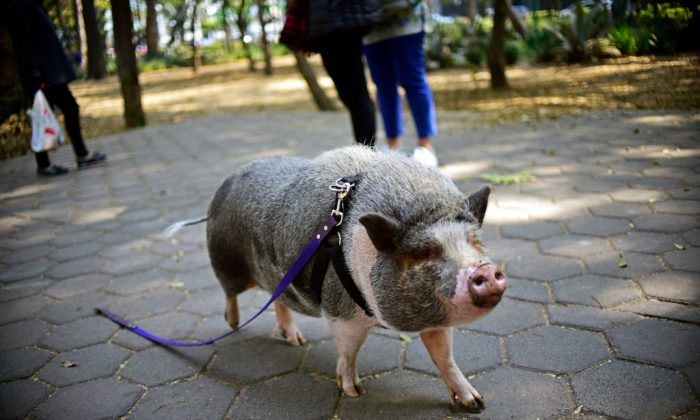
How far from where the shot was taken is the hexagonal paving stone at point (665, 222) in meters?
3.52

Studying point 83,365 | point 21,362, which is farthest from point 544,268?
point 21,362

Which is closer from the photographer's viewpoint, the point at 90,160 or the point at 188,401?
the point at 188,401

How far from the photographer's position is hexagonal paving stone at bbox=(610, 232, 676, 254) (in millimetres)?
3279

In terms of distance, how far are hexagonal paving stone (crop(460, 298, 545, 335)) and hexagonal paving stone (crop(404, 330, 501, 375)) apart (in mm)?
78

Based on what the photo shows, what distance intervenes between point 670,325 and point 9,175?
7.89 m

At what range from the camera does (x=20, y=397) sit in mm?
2482

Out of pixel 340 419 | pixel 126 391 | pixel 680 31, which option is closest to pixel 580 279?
pixel 340 419

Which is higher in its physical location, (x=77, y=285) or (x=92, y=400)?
(x=77, y=285)

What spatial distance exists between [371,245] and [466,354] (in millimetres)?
1043

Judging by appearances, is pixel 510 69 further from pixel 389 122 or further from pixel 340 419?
pixel 340 419

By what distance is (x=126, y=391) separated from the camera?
8.14 ft

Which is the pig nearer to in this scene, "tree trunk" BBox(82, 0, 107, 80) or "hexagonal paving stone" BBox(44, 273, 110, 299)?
"hexagonal paving stone" BBox(44, 273, 110, 299)

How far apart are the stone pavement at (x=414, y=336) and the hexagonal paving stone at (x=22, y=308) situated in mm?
17

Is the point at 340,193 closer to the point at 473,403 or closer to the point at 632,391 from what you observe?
the point at 473,403
